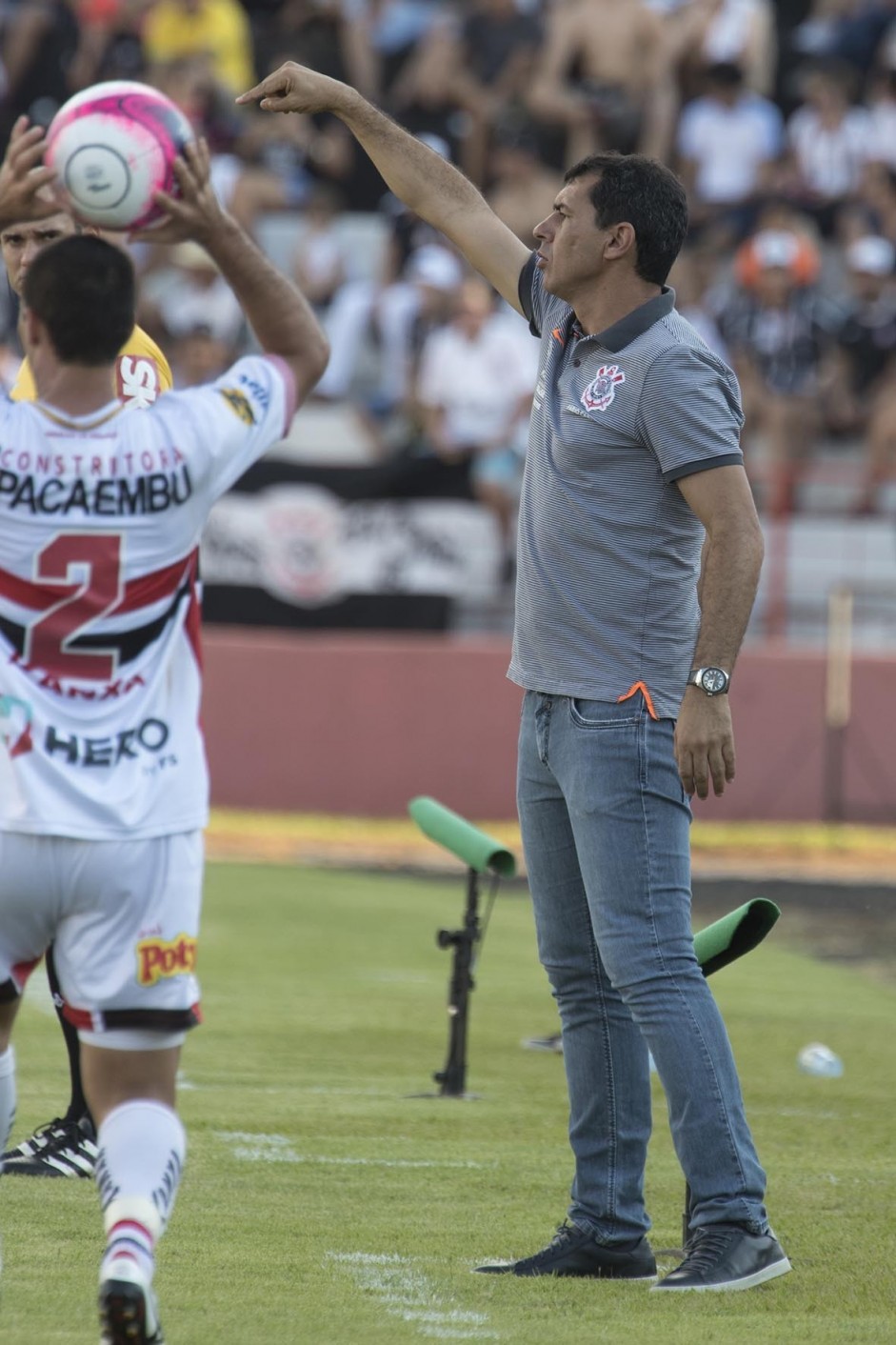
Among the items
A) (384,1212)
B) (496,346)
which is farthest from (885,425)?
(384,1212)

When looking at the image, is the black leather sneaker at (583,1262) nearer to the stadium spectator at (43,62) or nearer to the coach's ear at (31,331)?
the coach's ear at (31,331)

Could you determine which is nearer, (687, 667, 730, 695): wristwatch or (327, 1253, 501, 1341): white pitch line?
(327, 1253, 501, 1341): white pitch line

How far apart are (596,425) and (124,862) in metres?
1.57

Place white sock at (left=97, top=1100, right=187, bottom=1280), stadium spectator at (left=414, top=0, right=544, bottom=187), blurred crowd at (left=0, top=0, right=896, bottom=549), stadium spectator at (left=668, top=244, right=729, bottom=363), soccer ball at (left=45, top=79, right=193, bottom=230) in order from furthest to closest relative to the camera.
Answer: stadium spectator at (left=414, top=0, right=544, bottom=187) → stadium spectator at (left=668, top=244, right=729, bottom=363) → blurred crowd at (left=0, top=0, right=896, bottom=549) → soccer ball at (left=45, top=79, right=193, bottom=230) → white sock at (left=97, top=1100, right=187, bottom=1280)

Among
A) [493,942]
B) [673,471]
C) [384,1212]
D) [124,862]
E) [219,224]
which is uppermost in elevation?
[219,224]

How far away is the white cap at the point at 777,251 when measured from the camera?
54.5 ft

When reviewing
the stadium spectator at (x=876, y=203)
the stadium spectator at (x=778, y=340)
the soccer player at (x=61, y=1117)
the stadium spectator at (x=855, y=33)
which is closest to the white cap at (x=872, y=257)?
the stadium spectator at (x=876, y=203)

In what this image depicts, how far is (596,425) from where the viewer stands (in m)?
4.59

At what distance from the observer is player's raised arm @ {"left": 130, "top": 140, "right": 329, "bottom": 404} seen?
3705mm

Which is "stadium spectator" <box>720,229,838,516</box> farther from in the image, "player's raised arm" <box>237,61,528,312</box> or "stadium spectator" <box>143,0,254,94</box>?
"player's raised arm" <box>237,61,528,312</box>

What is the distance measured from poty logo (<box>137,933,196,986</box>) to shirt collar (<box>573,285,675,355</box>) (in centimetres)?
173

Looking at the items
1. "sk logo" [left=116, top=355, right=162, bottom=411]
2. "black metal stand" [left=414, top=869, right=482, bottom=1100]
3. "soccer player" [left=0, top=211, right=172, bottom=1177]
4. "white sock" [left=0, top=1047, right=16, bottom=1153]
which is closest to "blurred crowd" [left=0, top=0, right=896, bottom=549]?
"black metal stand" [left=414, top=869, right=482, bottom=1100]

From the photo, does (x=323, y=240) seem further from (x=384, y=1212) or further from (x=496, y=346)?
(x=384, y=1212)

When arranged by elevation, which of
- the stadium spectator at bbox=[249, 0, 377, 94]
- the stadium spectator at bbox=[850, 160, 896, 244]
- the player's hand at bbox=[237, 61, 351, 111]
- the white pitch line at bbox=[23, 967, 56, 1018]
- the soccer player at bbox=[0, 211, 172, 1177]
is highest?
the stadium spectator at bbox=[249, 0, 377, 94]
